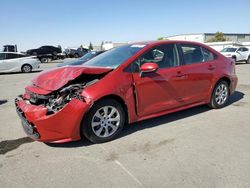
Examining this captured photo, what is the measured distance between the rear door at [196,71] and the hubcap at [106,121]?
157 centimetres

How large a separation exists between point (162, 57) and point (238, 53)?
1846 centimetres

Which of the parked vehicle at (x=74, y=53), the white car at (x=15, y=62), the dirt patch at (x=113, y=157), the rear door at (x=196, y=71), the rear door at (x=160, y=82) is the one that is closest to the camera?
the dirt patch at (x=113, y=157)

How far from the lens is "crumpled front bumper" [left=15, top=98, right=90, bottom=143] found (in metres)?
3.58

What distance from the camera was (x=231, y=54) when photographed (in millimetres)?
20719

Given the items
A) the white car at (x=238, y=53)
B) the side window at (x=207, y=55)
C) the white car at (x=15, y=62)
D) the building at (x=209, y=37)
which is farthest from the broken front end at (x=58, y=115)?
the building at (x=209, y=37)

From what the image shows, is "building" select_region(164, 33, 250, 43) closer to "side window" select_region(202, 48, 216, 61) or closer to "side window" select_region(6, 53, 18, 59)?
"side window" select_region(6, 53, 18, 59)

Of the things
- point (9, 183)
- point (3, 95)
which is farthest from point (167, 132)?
point (3, 95)

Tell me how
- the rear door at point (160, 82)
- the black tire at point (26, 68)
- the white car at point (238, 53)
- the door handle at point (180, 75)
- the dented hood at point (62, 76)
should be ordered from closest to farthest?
1. the dented hood at point (62, 76)
2. the rear door at point (160, 82)
3. the door handle at point (180, 75)
4. the black tire at point (26, 68)
5. the white car at point (238, 53)

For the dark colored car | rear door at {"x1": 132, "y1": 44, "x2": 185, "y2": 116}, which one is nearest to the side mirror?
rear door at {"x1": 132, "y1": 44, "x2": 185, "y2": 116}

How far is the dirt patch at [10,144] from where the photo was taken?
3869mm

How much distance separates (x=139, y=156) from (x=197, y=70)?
244 centimetres

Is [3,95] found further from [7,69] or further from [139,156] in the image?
[7,69]

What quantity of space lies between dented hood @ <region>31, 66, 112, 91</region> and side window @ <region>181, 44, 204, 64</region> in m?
1.78

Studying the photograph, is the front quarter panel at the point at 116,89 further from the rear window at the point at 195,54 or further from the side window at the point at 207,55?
the side window at the point at 207,55
